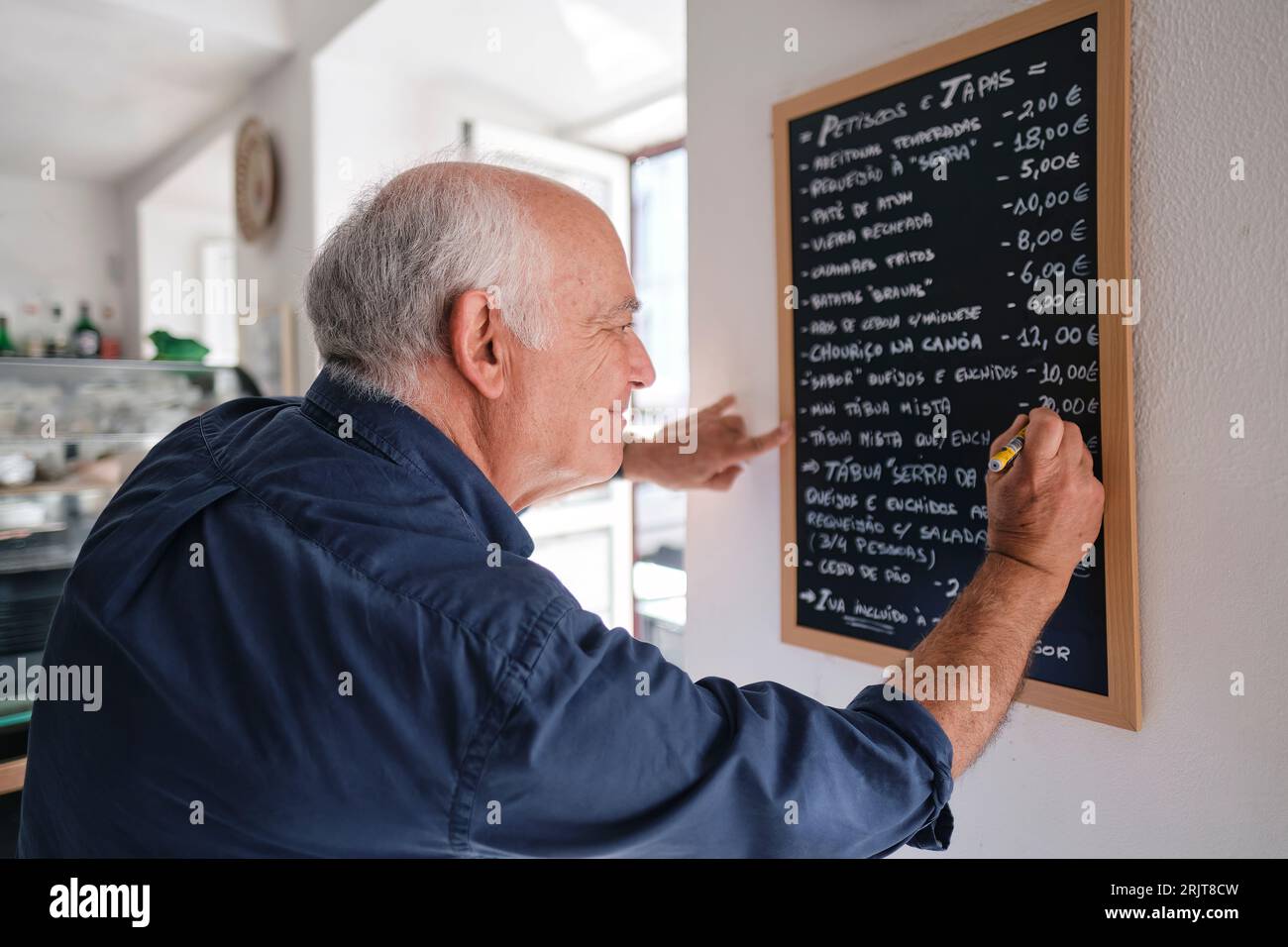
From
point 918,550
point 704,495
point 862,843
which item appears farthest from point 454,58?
point 862,843

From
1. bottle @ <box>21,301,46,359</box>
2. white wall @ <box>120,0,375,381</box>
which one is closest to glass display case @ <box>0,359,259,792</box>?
white wall @ <box>120,0,375,381</box>

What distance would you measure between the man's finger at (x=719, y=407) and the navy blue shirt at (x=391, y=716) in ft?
2.37

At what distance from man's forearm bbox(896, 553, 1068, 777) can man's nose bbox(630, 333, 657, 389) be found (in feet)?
1.51

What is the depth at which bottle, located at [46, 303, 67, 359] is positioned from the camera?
4176 millimetres

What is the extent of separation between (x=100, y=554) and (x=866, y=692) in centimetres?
73

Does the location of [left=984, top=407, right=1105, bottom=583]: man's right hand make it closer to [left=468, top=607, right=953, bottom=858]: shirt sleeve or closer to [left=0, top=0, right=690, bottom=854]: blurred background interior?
[left=468, top=607, right=953, bottom=858]: shirt sleeve

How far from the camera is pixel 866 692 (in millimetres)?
813

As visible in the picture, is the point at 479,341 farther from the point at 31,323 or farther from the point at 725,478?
the point at 31,323

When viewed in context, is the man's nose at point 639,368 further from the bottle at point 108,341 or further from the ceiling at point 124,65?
the bottle at point 108,341

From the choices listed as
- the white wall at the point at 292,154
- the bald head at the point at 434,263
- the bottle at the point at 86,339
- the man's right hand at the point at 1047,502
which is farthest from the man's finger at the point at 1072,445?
the bottle at the point at 86,339

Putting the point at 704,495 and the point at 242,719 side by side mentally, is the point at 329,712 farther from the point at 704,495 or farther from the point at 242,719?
the point at 704,495

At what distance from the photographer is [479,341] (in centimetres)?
88

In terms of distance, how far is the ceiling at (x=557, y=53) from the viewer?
2.53 m

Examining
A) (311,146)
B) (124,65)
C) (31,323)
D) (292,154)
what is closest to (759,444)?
(311,146)
